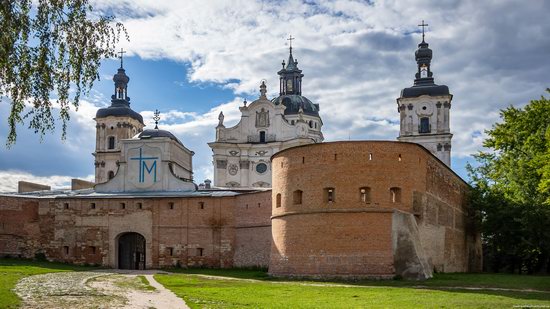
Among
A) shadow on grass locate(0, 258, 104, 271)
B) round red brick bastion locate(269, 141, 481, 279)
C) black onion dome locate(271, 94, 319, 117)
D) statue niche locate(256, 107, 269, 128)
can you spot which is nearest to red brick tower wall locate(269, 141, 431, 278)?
round red brick bastion locate(269, 141, 481, 279)

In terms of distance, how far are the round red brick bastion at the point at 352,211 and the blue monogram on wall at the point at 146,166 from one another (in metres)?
12.7

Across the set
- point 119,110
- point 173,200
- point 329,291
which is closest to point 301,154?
point 329,291

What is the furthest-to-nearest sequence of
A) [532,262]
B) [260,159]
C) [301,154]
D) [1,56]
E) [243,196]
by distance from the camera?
[260,159] → [532,262] → [243,196] → [301,154] → [1,56]

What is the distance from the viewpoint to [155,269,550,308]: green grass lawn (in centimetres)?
1577

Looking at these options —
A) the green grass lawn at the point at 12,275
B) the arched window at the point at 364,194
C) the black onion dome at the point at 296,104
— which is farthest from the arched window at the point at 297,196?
the black onion dome at the point at 296,104

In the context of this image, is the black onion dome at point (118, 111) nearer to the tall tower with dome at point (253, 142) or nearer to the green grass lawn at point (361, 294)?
the tall tower with dome at point (253, 142)

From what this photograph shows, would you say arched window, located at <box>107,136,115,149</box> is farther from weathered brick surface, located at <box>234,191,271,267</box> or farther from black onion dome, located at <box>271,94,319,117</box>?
weathered brick surface, located at <box>234,191,271,267</box>

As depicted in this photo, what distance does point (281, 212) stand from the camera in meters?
27.3

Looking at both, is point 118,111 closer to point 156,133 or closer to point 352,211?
point 156,133

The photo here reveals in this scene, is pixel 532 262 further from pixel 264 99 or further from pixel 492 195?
pixel 264 99

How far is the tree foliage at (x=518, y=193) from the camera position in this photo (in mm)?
28297

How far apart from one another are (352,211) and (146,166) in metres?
17.3

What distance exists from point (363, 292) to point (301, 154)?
8.48 metres

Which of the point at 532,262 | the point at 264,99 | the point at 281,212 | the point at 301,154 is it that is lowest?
the point at 532,262
